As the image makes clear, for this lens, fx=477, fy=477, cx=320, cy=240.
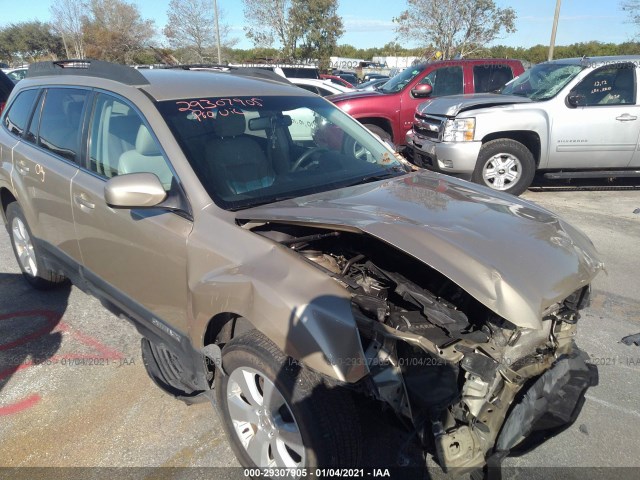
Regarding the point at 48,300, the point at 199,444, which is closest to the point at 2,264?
the point at 48,300

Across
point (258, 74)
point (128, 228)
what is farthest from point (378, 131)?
point (128, 228)

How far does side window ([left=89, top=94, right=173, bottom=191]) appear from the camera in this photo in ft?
8.93

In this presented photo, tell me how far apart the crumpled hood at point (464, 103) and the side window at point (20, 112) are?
5.46 m

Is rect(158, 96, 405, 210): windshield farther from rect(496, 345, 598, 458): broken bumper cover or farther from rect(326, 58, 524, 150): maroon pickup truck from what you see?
rect(326, 58, 524, 150): maroon pickup truck

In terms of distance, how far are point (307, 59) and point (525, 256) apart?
110 ft

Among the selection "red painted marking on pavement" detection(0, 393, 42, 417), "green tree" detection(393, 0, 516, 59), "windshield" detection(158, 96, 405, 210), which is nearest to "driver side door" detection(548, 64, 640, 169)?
"windshield" detection(158, 96, 405, 210)

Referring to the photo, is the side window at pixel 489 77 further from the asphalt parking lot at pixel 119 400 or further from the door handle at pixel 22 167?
the door handle at pixel 22 167

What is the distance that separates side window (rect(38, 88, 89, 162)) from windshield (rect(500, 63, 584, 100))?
21.3 feet

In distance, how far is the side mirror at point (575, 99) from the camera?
693cm

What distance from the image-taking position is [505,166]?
7.13m

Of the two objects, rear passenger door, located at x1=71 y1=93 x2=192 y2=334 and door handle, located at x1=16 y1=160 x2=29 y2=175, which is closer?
rear passenger door, located at x1=71 y1=93 x2=192 y2=334

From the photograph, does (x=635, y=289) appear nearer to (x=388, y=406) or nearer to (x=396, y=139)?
(x=388, y=406)

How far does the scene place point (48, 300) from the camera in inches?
167

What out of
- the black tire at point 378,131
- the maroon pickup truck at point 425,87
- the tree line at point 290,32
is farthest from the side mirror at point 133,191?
the tree line at point 290,32
